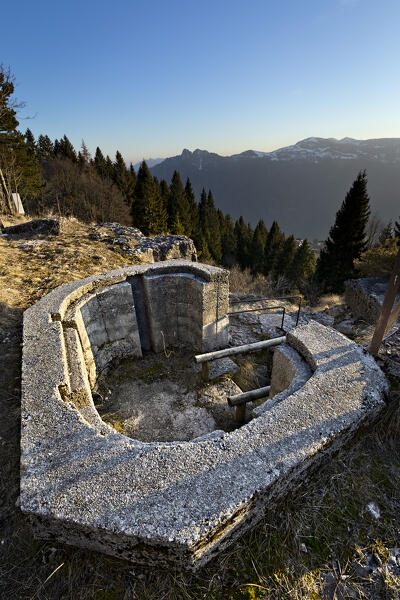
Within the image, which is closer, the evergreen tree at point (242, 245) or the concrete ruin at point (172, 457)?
the concrete ruin at point (172, 457)

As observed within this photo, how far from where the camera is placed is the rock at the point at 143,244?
37.9 ft

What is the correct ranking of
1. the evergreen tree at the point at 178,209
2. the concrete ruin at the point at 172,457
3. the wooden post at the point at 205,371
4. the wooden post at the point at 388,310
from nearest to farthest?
the concrete ruin at the point at 172,457 → the wooden post at the point at 388,310 → the wooden post at the point at 205,371 → the evergreen tree at the point at 178,209

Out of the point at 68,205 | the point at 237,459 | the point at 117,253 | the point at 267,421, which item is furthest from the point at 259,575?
the point at 68,205

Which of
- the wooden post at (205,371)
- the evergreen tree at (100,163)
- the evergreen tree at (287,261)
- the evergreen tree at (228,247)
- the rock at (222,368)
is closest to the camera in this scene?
the wooden post at (205,371)

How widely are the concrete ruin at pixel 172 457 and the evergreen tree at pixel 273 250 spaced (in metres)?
37.9

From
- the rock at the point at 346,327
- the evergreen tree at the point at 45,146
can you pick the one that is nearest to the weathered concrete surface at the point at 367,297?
the rock at the point at 346,327

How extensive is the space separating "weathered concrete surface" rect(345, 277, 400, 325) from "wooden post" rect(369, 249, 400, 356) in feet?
21.9

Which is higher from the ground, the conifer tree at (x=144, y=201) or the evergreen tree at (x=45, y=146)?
the evergreen tree at (x=45, y=146)

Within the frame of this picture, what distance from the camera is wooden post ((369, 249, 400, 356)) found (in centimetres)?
396

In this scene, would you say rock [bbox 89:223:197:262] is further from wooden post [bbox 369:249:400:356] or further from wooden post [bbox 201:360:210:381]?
wooden post [bbox 369:249:400:356]

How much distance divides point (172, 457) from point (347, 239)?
96.7 ft

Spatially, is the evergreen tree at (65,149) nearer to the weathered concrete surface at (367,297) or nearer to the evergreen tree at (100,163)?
the evergreen tree at (100,163)

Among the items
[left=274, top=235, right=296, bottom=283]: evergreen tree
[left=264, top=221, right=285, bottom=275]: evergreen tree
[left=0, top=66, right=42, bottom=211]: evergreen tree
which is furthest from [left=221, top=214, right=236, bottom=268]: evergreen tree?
[left=0, top=66, right=42, bottom=211]: evergreen tree

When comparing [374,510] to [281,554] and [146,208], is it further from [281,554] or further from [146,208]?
[146,208]
